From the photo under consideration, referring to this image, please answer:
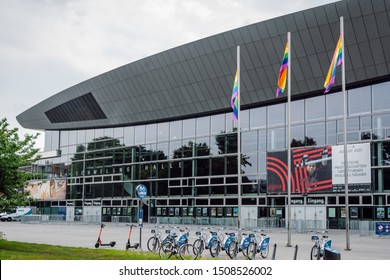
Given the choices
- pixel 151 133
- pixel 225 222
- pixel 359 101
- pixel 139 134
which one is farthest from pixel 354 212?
pixel 139 134

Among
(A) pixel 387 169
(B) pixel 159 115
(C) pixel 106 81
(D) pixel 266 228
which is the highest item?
(C) pixel 106 81

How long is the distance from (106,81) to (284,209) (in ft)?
81.1

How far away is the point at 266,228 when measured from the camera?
4425 centimetres

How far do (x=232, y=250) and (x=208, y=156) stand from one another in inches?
1220

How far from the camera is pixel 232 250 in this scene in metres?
20.7

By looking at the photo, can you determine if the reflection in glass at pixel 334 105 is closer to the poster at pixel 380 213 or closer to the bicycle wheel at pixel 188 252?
the poster at pixel 380 213

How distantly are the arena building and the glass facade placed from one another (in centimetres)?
11

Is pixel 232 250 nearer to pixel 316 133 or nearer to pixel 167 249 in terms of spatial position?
pixel 167 249

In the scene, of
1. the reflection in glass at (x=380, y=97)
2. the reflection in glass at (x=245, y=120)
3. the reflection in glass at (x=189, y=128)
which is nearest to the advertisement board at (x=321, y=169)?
the reflection in glass at (x=380, y=97)

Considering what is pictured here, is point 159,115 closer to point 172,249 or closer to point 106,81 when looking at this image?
point 106,81

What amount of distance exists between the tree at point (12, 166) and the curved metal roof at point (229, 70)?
79.9ft

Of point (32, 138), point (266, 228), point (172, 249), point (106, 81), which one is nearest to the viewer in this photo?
point (172, 249)

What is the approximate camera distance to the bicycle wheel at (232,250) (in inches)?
797
